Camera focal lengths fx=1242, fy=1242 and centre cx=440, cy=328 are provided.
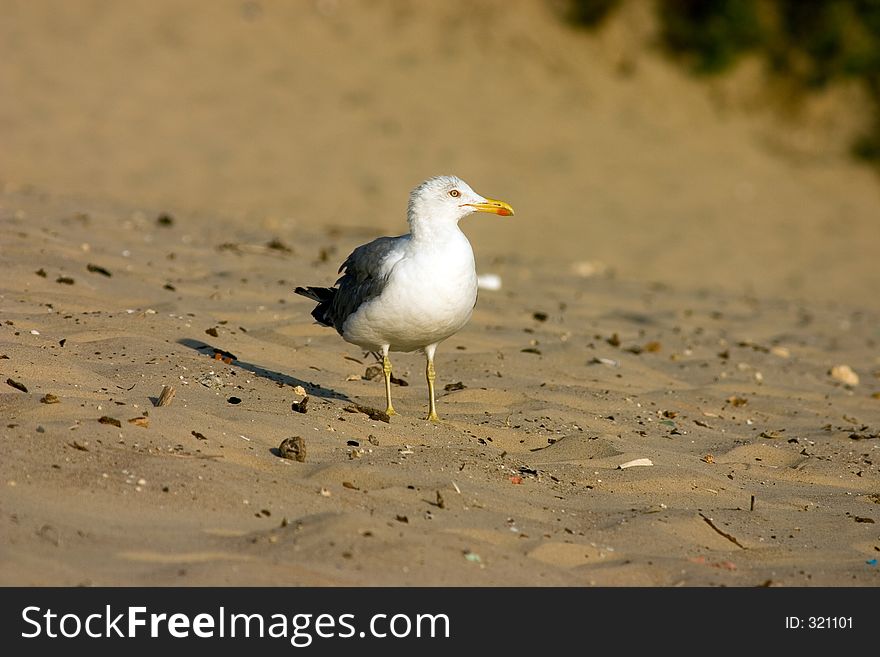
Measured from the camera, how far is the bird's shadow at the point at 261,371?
6.48 meters

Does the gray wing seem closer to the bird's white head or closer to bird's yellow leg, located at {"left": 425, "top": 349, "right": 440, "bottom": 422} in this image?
the bird's white head

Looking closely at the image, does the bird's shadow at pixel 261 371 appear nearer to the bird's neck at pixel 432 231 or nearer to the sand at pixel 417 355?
the sand at pixel 417 355

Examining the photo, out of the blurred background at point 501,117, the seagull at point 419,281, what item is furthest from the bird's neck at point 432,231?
the blurred background at point 501,117

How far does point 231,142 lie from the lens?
17.6 metres

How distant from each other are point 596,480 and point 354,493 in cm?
123

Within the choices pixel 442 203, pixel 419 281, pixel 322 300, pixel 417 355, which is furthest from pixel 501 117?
pixel 419 281

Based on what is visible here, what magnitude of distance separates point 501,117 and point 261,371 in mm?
13316

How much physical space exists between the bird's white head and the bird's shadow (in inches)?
42.0

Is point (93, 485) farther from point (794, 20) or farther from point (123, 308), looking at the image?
point (794, 20)

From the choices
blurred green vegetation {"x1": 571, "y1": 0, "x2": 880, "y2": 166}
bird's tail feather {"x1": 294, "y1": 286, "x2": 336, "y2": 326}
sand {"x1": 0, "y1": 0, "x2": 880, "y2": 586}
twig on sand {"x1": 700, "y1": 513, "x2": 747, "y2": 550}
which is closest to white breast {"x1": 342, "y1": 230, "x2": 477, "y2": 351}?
sand {"x1": 0, "y1": 0, "x2": 880, "y2": 586}

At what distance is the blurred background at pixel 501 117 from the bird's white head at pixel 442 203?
26.7 ft

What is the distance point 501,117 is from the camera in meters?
19.3

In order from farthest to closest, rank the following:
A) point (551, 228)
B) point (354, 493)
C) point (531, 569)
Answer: point (551, 228)
point (354, 493)
point (531, 569)

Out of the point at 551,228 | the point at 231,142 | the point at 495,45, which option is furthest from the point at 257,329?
the point at 495,45
